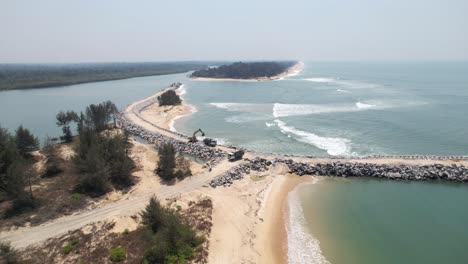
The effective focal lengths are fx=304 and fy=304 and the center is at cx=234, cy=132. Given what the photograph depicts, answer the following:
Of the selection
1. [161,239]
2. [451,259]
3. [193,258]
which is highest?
[161,239]

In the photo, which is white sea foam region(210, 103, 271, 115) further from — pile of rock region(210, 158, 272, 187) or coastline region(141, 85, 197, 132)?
pile of rock region(210, 158, 272, 187)

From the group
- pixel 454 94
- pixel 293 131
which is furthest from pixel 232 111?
pixel 454 94

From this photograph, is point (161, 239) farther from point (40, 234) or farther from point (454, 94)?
point (454, 94)

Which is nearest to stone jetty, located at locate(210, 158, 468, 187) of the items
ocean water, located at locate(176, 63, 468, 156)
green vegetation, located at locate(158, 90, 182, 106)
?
ocean water, located at locate(176, 63, 468, 156)

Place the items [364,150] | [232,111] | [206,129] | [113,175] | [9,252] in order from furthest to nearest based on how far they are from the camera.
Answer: [232,111] → [206,129] → [364,150] → [113,175] → [9,252]

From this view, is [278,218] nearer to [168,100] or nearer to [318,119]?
[318,119]

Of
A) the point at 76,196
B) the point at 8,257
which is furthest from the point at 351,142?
the point at 8,257
